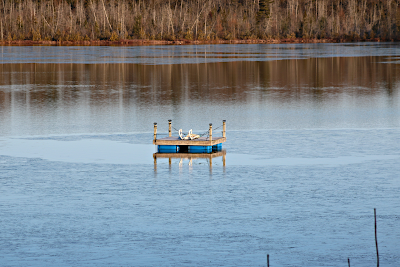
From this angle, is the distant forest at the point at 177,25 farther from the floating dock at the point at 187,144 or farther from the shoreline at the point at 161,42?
the floating dock at the point at 187,144

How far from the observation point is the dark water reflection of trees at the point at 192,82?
32.9 m

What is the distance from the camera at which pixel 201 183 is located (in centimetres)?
1521

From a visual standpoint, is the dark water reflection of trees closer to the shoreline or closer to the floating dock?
the floating dock

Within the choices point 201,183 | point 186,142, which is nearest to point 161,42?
point 186,142

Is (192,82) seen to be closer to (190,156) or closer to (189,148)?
(189,148)

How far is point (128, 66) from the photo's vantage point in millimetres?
55156

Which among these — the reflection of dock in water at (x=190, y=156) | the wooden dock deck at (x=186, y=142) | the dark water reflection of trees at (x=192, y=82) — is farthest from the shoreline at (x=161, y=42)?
the reflection of dock in water at (x=190, y=156)

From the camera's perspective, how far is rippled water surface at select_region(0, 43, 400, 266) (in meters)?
10.9

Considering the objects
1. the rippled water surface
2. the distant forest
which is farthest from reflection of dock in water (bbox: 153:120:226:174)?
the distant forest

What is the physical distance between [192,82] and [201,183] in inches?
1022

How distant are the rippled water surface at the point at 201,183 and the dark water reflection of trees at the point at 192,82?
27.8 inches

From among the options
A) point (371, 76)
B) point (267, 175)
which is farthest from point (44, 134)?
point (371, 76)

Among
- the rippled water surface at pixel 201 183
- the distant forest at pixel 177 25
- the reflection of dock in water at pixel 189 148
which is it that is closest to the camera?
the rippled water surface at pixel 201 183

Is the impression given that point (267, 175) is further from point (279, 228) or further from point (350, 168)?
point (279, 228)
